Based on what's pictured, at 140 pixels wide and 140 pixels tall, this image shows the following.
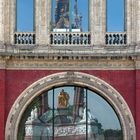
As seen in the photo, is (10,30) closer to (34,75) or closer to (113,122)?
(34,75)

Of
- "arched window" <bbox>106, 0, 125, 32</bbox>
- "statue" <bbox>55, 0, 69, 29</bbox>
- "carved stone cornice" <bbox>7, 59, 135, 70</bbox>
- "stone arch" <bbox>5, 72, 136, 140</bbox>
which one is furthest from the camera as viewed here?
"statue" <bbox>55, 0, 69, 29</bbox>

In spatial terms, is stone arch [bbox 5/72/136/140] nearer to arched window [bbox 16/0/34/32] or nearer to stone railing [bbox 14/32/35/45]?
stone railing [bbox 14/32/35/45]

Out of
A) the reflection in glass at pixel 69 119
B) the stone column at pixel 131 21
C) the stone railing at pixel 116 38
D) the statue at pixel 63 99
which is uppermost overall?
the stone column at pixel 131 21

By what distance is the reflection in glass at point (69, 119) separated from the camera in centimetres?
2334

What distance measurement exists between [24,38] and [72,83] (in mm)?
2436

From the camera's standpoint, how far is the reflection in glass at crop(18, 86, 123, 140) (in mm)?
23344

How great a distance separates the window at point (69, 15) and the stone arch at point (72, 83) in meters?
1.83

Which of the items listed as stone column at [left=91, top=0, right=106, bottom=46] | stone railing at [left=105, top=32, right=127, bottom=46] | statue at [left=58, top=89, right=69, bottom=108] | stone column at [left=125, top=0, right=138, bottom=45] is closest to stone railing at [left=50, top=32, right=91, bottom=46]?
stone column at [left=91, top=0, right=106, bottom=46]

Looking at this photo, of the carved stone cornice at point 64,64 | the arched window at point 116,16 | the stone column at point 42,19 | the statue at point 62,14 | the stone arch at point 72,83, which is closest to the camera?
the stone arch at point 72,83

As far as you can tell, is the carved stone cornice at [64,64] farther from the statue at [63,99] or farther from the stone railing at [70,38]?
the statue at [63,99]

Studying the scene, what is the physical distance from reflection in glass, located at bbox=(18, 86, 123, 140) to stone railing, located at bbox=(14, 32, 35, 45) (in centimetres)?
199

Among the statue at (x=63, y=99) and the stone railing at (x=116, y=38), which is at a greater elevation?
the stone railing at (x=116, y=38)

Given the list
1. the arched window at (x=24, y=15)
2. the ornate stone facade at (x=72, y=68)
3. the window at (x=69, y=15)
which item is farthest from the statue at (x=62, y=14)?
the arched window at (x=24, y=15)

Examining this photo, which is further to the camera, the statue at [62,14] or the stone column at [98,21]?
the statue at [62,14]
